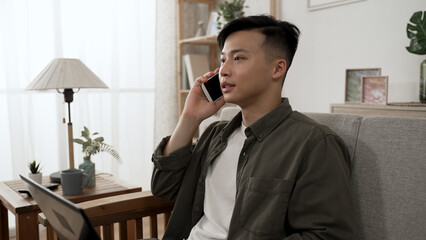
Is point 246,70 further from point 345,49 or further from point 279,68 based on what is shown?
point 345,49

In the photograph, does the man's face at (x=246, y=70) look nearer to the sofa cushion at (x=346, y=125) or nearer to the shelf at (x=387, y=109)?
the sofa cushion at (x=346, y=125)

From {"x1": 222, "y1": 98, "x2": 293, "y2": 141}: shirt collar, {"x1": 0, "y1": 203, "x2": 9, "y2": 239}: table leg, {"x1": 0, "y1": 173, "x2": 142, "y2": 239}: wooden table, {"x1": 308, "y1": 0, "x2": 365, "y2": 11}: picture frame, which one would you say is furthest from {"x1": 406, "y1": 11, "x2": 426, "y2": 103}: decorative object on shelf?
{"x1": 0, "y1": 203, "x2": 9, "y2": 239}: table leg

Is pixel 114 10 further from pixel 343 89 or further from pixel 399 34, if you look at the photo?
pixel 399 34

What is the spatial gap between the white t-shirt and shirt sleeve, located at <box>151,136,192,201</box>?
0.11 metres

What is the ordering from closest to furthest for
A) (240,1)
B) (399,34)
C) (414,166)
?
(414,166)
(399,34)
(240,1)

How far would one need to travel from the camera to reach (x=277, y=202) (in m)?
0.99

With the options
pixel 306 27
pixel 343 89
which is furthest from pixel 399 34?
pixel 306 27

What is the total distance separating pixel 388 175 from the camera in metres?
0.97

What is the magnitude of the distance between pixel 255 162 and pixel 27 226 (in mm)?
1006

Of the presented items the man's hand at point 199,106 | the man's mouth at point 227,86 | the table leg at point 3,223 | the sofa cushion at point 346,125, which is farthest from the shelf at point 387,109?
the table leg at point 3,223

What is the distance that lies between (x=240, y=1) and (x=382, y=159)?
2.03 metres

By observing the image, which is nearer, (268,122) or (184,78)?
(268,122)

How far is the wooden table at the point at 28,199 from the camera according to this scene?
5.00 ft

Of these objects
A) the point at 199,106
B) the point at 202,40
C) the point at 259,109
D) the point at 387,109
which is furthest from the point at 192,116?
the point at 202,40
